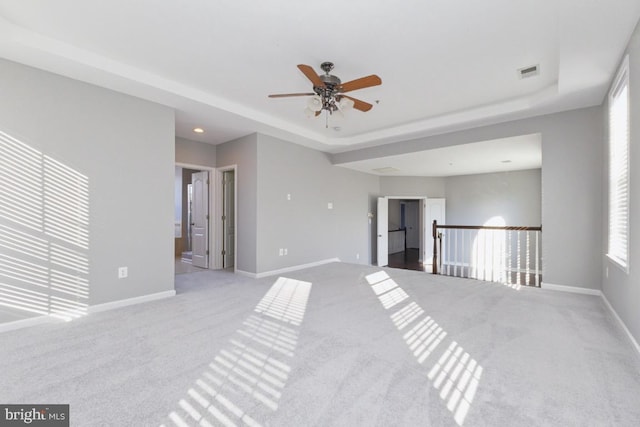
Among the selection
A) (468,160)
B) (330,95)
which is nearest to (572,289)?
(468,160)

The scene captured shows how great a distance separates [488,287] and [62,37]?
593 cm

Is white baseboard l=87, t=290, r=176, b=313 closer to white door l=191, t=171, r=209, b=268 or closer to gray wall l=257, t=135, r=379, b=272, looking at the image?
gray wall l=257, t=135, r=379, b=272

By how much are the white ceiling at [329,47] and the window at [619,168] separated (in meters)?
0.25

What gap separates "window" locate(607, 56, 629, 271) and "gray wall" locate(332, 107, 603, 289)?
590 mm

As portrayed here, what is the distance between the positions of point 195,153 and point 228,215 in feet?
4.62

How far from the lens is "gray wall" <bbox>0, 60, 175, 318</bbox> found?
2926 millimetres

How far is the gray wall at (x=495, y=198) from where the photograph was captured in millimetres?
7434

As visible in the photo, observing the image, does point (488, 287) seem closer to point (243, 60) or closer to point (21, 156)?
point (243, 60)

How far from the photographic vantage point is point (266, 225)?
5.24 m

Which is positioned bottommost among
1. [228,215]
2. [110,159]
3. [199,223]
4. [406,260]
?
[406,260]

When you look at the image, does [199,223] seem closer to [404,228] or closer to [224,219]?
[224,219]

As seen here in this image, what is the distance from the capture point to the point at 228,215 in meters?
6.15

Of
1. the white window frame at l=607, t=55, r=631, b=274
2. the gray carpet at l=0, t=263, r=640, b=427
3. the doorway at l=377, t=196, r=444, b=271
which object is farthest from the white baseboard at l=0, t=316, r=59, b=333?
the doorway at l=377, t=196, r=444, b=271

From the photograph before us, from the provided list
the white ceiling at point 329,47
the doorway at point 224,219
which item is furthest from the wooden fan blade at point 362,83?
the doorway at point 224,219
